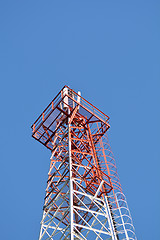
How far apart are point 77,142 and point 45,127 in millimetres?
3059

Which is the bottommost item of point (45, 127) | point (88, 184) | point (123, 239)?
point (123, 239)

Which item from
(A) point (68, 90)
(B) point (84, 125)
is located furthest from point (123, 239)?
(A) point (68, 90)

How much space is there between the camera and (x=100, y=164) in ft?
84.2

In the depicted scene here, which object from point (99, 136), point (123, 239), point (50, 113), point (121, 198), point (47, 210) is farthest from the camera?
point (99, 136)

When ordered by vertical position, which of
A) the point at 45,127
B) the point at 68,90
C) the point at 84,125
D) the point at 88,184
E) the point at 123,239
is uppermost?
the point at 68,90

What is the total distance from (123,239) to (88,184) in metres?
3.93

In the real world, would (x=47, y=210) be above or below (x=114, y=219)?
below

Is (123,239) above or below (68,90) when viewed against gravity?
below

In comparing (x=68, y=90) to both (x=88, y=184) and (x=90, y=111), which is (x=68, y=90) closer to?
(x=90, y=111)

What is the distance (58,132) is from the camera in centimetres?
2652

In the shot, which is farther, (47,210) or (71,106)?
(71,106)

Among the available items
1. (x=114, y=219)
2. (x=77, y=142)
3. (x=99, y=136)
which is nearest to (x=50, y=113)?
(x=77, y=142)

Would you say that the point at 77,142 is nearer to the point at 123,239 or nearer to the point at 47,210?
the point at 47,210

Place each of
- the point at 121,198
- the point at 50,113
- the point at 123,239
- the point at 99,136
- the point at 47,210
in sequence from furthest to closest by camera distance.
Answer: the point at 99,136
the point at 50,113
the point at 121,198
the point at 47,210
the point at 123,239
